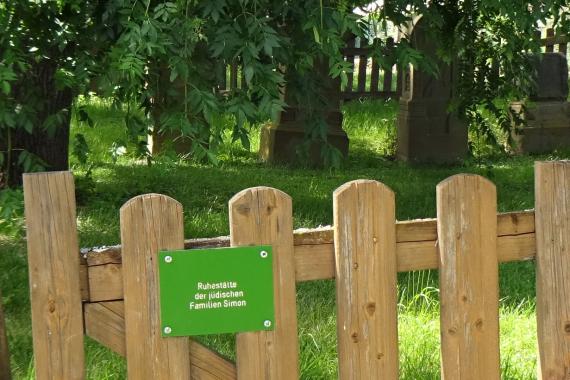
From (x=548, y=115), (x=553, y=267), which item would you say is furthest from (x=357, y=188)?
(x=548, y=115)

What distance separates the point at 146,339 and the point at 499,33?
4.01 meters

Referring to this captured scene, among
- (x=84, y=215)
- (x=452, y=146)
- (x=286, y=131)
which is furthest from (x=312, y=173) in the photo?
(x=84, y=215)

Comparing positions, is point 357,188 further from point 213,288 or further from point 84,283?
point 84,283

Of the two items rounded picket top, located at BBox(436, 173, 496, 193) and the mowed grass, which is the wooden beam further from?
the mowed grass

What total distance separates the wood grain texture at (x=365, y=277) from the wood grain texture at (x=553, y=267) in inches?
20.1

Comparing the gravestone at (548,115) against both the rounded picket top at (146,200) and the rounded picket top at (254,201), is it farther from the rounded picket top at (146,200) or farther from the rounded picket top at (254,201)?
the rounded picket top at (146,200)

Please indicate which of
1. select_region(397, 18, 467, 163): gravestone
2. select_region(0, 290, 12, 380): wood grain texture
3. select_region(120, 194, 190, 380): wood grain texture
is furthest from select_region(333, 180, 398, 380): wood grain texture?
select_region(397, 18, 467, 163): gravestone

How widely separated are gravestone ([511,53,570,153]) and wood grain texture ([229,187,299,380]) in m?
8.94

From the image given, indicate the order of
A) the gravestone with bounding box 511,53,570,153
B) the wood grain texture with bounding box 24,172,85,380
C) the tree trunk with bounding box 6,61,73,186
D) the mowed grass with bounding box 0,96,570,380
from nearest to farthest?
the wood grain texture with bounding box 24,172,85,380, the mowed grass with bounding box 0,96,570,380, the tree trunk with bounding box 6,61,73,186, the gravestone with bounding box 511,53,570,153

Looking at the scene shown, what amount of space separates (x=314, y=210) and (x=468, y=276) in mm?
4244

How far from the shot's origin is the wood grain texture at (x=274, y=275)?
9.24 ft

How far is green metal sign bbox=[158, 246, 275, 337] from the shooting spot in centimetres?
278

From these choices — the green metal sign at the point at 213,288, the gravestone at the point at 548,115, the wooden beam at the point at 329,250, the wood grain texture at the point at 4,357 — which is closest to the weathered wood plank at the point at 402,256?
Answer: the wooden beam at the point at 329,250

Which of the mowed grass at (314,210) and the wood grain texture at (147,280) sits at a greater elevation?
the wood grain texture at (147,280)
